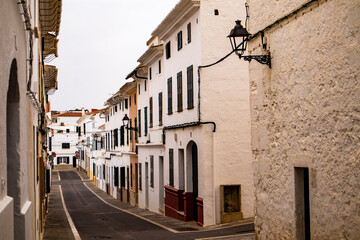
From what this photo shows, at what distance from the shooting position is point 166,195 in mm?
25156

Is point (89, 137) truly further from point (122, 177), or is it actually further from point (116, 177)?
point (122, 177)

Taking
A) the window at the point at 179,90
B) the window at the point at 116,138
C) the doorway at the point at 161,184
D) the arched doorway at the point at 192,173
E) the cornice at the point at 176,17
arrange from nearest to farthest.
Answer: the cornice at the point at 176,17, the arched doorway at the point at 192,173, the window at the point at 179,90, the doorway at the point at 161,184, the window at the point at 116,138

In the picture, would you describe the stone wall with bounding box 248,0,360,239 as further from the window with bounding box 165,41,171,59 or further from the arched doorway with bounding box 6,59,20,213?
the window with bounding box 165,41,171,59

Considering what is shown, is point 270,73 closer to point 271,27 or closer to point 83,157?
point 271,27

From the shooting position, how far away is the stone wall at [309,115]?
8.09 m

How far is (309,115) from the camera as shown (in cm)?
933

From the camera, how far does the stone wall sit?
8.09 m

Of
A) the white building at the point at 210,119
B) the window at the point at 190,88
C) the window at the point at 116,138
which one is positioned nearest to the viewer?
the white building at the point at 210,119

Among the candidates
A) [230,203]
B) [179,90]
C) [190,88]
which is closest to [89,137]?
[179,90]

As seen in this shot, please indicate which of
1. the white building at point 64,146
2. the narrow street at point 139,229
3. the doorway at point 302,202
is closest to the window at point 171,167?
the narrow street at point 139,229

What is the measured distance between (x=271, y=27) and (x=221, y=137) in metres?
9.02

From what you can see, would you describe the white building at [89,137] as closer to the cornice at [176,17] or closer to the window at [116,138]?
the window at [116,138]

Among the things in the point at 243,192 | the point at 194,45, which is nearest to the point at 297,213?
the point at 243,192

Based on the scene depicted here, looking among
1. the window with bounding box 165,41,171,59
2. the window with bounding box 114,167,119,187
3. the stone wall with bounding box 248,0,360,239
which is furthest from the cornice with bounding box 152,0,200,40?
the window with bounding box 114,167,119,187
